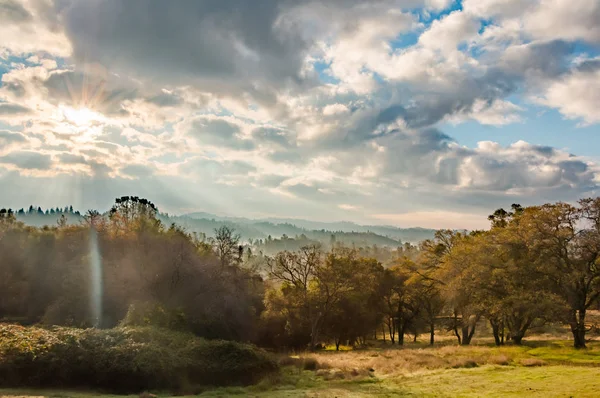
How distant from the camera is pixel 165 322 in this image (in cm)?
3538

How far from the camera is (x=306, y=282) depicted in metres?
49.8

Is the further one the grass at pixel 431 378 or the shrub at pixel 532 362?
the shrub at pixel 532 362

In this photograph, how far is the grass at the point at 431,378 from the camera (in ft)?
56.9

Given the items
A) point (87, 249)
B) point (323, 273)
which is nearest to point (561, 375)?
point (323, 273)

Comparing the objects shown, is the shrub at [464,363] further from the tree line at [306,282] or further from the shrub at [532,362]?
the tree line at [306,282]

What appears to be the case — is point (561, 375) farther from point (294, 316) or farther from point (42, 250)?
point (42, 250)

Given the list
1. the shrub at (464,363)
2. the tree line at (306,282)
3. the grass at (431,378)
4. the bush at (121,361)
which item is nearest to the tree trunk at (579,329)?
the tree line at (306,282)

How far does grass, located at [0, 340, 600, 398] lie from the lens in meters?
17.3

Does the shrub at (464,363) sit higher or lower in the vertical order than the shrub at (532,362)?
lower

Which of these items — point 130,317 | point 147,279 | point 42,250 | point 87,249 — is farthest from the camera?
point 42,250

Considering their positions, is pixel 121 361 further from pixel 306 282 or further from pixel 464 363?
pixel 306 282

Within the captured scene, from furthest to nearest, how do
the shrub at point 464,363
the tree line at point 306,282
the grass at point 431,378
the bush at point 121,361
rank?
the tree line at point 306,282 < the shrub at point 464,363 < the bush at point 121,361 < the grass at point 431,378

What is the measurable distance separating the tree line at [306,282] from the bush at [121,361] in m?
12.3

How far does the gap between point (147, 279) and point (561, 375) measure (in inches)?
1488
